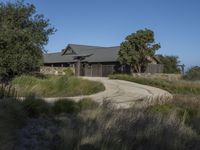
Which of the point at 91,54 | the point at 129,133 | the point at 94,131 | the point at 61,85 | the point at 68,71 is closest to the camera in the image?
the point at 94,131

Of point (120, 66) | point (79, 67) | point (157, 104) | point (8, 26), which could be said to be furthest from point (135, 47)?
point (157, 104)

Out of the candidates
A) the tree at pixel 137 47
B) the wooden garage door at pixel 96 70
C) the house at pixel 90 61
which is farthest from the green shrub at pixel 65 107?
the wooden garage door at pixel 96 70

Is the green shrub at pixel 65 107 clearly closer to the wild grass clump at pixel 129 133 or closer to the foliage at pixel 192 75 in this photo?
the wild grass clump at pixel 129 133

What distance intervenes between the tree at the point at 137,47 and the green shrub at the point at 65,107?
108 feet

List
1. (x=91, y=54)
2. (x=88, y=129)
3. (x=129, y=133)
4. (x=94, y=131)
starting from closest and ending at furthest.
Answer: (x=94, y=131), (x=88, y=129), (x=129, y=133), (x=91, y=54)

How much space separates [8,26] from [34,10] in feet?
11.0

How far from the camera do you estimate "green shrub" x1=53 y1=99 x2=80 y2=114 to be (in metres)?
10.5

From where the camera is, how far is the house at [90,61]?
50053mm

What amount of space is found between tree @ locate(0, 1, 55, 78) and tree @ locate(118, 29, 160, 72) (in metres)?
14.9

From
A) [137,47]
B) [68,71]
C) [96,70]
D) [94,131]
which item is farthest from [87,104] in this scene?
[96,70]

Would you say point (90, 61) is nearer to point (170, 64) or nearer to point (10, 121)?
point (170, 64)

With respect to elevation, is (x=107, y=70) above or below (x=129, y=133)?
below

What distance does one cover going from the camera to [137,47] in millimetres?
44094

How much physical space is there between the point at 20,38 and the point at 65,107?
19284 millimetres
